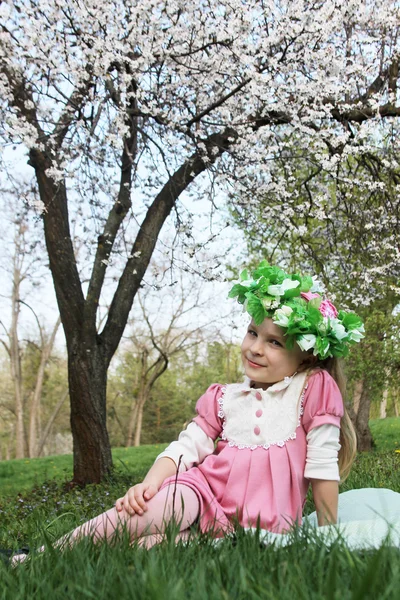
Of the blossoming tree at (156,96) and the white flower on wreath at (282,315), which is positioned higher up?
the blossoming tree at (156,96)

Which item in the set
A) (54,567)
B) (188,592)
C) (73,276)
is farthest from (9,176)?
(188,592)

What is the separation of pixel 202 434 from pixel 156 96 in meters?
3.67

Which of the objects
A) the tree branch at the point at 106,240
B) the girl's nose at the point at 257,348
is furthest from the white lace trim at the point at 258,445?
the tree branch at the point at 106,240

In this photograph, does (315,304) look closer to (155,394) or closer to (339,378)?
(339,378)

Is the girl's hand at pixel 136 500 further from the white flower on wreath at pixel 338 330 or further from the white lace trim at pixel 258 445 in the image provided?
the white flower on wreath at pixel 338 330

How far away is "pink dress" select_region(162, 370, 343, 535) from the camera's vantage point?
7.80 ft

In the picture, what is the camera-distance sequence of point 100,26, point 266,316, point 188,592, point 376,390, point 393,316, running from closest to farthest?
→ point 188,592 → point 266,316 → point 100,26 → point 393,316 → point 376,390

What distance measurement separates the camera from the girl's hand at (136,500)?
2.24 m

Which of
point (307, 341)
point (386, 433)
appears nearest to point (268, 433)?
point (307, 341)

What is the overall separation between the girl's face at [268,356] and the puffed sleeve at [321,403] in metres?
0.13

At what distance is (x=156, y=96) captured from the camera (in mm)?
5402

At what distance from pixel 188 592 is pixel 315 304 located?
5.26 feet

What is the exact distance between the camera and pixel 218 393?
9.02 ft

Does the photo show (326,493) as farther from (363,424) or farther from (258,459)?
(363,424)
